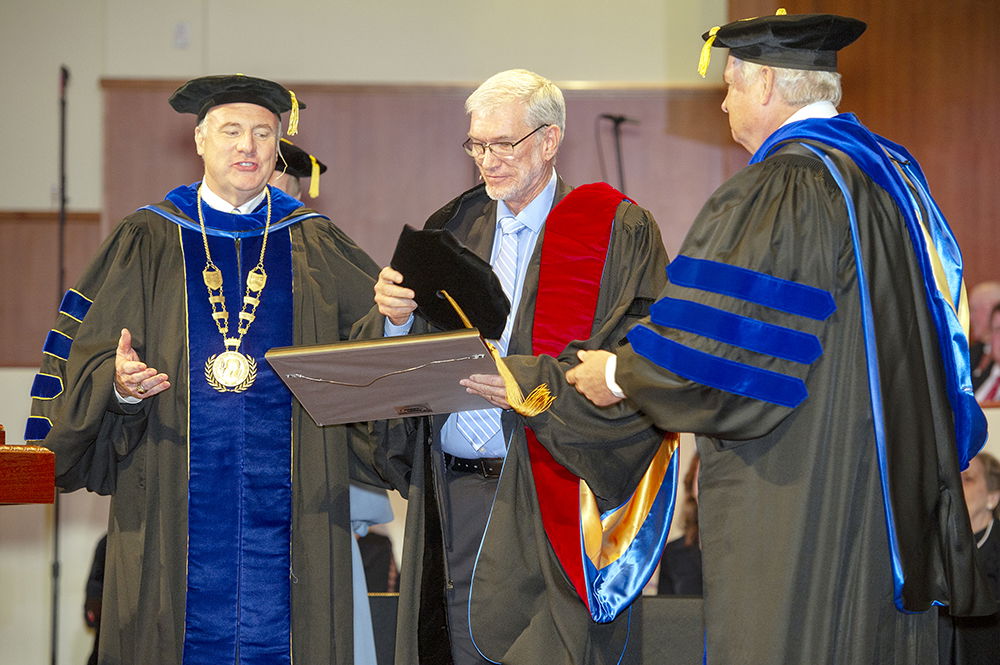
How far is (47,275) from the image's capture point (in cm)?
816

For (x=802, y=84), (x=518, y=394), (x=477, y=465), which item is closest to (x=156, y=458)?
(x=477, y=465)

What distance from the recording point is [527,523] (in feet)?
10.5

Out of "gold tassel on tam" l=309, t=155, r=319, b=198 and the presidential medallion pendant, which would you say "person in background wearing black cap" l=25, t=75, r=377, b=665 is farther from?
"gold tassel on tam" l=309, t=155, r=319, b=198

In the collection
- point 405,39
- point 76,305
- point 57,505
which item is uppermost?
point 405,39

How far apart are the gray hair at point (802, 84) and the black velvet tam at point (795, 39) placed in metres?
0.02

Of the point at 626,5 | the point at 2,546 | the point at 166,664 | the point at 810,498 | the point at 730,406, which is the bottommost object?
the point at 2,546

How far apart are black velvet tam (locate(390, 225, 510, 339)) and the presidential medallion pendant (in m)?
0.68

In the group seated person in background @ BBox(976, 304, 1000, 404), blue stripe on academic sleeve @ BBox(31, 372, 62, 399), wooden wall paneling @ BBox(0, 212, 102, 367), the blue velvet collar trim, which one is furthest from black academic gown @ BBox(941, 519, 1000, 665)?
wooden wall paneling @ BBox(0, 212, 102, 367)

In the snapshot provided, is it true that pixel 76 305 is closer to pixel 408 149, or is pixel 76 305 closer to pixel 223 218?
pixel 223 218

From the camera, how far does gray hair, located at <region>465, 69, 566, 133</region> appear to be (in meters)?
3.42

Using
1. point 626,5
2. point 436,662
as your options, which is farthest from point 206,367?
point 626,5

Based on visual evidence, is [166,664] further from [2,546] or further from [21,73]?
[21,73]

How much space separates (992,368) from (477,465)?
4768mm

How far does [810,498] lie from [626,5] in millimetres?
5819
